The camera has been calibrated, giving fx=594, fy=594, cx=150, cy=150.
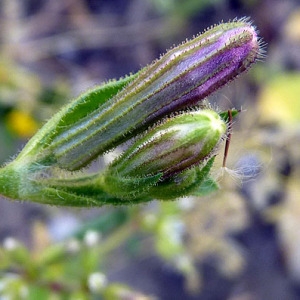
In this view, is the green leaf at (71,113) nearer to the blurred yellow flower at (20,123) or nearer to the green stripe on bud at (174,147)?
the green stripe on bud at (174,147)

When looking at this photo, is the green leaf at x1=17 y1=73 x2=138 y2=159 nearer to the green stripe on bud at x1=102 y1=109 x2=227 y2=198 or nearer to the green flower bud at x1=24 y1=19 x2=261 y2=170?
the green flower bud at x1=24 y1=19 x2=261 y2=170

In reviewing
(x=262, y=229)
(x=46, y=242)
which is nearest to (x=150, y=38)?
(x=262, y=229)

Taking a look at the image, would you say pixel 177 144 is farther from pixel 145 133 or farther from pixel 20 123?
pixel 20 123

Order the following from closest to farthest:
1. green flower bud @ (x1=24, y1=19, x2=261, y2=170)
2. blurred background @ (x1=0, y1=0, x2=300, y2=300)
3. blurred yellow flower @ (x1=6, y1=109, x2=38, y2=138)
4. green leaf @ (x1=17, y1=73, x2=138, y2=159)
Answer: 1. green flower bud @ (x1=24, y1=19, x2=261, y2=170)
2. green leaf @ (x1=17, y1=73, x2=138, y2=159)
3. blurred background @ (x1=0, y1=0, x2=300, y2=300)
4. blurred yellow flower @ (x1=6, y1=109, x2=38, y2=138)

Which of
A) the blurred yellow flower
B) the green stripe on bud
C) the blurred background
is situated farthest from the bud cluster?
the blurred yellow flower

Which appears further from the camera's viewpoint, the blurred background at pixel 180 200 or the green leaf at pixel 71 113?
the blurred background at pixel 180 200

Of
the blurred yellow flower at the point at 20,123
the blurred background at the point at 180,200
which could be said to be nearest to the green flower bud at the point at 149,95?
the blurred background at the point at 180,200

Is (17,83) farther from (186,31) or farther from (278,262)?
(278,262)
